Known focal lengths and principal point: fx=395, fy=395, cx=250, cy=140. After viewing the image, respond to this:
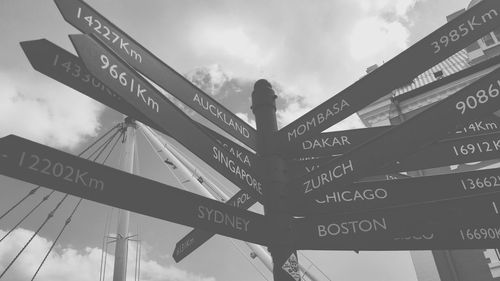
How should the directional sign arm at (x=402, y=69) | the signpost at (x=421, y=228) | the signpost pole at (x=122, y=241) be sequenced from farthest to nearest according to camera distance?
the signpost pole at (x=122, y=241) < the directional sign arm at (x=402, y=69) < the signpost at (x=421, y=228)

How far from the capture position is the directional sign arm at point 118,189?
2.48 metres

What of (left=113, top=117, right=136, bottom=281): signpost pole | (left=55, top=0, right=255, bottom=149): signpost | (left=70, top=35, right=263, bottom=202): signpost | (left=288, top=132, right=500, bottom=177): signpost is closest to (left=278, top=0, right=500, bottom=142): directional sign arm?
(left=288, top=132, right=500, bottom=177): signpost

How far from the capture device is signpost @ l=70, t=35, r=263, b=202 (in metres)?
2.64

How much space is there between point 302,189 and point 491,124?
2.33 m

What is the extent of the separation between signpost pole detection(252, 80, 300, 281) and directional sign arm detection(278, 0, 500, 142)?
0.19m

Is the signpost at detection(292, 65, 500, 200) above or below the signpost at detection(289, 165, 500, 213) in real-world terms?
above

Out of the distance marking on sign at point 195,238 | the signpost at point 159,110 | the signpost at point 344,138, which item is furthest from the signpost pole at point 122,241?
the signpost at point 159,110

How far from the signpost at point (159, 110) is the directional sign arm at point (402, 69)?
2.59 ft

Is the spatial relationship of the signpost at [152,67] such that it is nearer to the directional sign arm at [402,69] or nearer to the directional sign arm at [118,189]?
the directional sign arm at [402,69]

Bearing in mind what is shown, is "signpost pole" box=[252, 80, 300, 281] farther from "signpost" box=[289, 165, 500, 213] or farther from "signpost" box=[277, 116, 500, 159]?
"signpost" box=[277, 116, 500, 159]

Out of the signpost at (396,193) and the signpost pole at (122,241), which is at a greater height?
the signpost pole at (122,241)

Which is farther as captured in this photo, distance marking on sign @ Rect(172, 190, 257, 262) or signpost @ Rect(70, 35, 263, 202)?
distance marking on sign @ Rect(172, 190, 257, 262)

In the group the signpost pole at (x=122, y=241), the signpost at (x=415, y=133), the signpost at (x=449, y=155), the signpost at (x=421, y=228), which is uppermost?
the signpost pole at (x=122, y=241)

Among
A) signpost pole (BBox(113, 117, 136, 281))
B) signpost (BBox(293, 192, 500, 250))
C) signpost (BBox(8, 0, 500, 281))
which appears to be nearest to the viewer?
signpost (BBox(8, 0, 500, 281))
